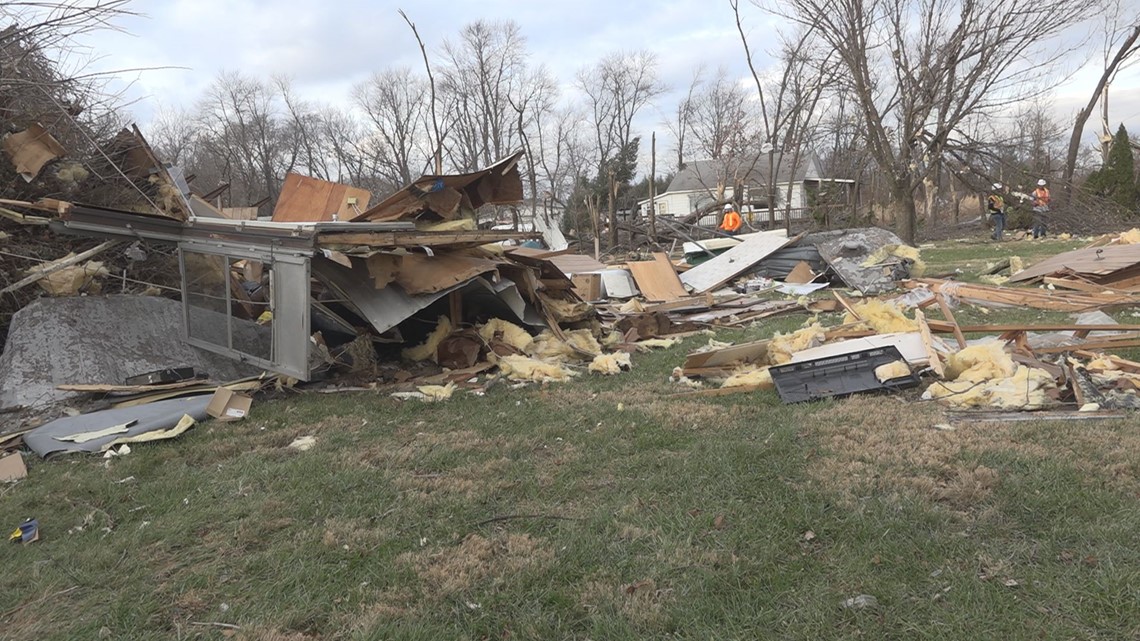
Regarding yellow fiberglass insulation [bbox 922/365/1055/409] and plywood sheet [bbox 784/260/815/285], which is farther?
plywood sheet [bbox 784/260/815/285]

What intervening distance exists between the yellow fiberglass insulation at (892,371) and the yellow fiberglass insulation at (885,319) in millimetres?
1145

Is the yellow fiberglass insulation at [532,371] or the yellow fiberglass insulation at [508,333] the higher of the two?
the yellow fiberglass insulation at [508,333]

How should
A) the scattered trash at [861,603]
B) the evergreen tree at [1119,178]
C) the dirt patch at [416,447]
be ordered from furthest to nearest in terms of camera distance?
the evergreen tree at [1119,178]
the dirt patch at [416,447]
the scattered trash at [861,603]

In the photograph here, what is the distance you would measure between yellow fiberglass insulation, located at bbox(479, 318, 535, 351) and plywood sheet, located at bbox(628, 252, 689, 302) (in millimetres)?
4350

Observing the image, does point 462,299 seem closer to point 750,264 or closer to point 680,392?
point 680,392

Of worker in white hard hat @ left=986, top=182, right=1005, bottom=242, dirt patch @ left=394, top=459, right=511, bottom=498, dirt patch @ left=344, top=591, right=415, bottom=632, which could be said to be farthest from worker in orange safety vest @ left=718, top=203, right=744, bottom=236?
dirt patch @ left=344, top=591, right=415, bottom=632

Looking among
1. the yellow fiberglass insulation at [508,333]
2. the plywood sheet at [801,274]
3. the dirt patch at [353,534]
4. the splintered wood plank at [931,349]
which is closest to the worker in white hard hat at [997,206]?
→ the plywood sheet at [801,274]

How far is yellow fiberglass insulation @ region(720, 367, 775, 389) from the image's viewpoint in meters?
5.11

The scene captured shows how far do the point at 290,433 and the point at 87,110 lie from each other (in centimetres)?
475

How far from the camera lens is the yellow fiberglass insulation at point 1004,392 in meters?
4.18

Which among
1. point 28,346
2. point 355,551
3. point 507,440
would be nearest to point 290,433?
point 507,440

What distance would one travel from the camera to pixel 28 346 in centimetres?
577

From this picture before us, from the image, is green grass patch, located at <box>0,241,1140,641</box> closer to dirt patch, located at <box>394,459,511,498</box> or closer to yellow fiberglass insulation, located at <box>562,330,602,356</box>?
dirt patch, located at <box>394,459,511,498</box>

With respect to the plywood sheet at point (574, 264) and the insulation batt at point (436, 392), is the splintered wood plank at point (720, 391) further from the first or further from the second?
the plywood sheet at point (574, 264)
